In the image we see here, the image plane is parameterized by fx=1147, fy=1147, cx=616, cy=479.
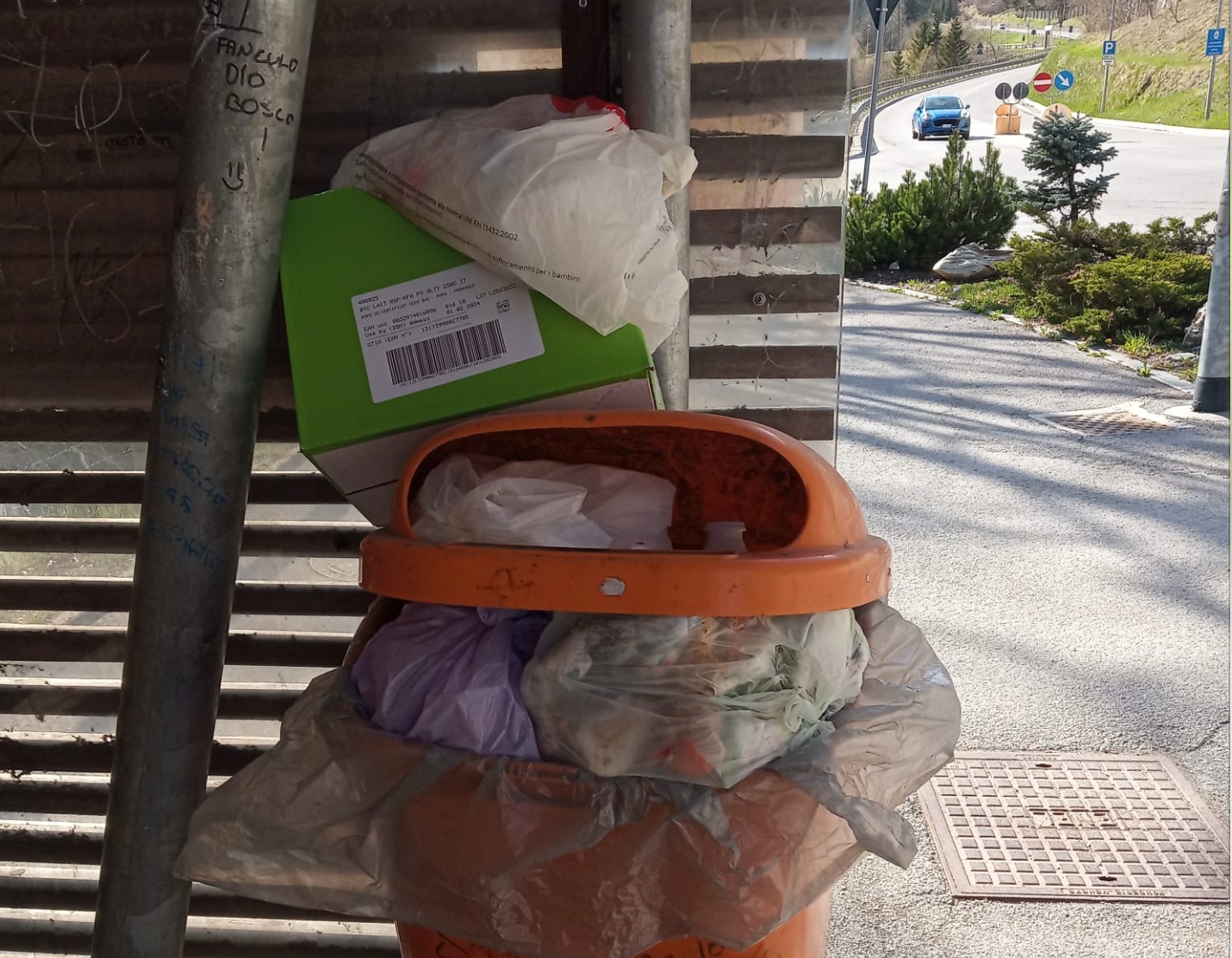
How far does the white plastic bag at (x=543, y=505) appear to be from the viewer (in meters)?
1.34

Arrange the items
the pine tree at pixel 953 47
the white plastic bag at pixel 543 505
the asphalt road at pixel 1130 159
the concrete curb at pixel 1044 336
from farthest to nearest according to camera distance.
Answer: the pine tree at pixel 953 47 → the asphalt road at pixel 1130 159 → the concrete curb at pixel 1044 336 → the white plastic bag at pixel 543 505

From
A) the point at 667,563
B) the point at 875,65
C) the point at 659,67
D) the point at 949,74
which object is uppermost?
the point at 949,74

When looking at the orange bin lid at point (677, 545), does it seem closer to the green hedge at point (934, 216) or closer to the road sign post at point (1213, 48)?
the green hedge at point (934, 216)

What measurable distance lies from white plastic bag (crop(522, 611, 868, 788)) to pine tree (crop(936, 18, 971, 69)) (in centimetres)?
4029

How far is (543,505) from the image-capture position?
1.35 m

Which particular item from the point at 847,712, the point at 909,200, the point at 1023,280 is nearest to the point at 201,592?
the point at 847,712

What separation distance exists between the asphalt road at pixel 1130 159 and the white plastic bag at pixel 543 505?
42.1 ft

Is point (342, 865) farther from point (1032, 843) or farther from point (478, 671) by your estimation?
point (1032, 843)

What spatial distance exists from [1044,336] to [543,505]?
9.78 m

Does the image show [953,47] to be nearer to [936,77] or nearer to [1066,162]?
[936,77]

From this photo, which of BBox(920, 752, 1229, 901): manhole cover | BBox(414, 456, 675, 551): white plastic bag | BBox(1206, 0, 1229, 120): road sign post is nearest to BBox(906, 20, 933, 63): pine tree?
BBox(1206, 0, 1229, 120): road sign post

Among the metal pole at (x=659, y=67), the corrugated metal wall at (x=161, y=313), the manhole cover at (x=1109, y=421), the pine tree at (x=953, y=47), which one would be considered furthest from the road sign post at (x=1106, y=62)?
the metal pole at (x=659, y=67)

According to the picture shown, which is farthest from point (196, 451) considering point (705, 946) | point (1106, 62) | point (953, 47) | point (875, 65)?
point (953, 47)

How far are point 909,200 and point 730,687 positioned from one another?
502 inches
